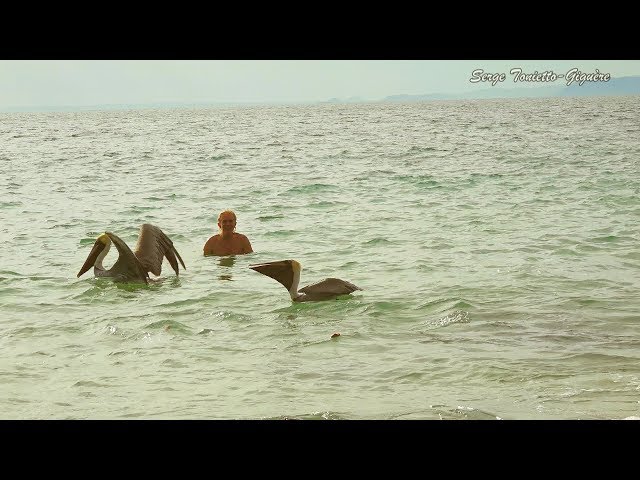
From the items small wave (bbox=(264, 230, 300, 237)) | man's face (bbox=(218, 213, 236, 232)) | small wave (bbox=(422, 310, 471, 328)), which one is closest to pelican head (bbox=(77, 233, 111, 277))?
man's face (bbox=(218, 213, 236, 232))

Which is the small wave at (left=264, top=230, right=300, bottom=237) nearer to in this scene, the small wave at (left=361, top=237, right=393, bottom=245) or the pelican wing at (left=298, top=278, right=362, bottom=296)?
the small wave at (left=361, top=237, right=393, bottom=245)

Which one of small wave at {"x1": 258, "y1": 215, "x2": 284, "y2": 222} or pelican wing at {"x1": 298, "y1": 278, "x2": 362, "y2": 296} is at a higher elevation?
pelican wing at {"x1": 298, "y1": 278, "x2": 362, "y2": 296}

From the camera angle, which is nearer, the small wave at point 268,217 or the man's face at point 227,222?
the man's face at point 227,222

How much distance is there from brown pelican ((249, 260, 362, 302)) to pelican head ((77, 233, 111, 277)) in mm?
2328

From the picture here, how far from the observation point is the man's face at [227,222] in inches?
464

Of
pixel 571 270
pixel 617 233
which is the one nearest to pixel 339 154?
pixel 617 233

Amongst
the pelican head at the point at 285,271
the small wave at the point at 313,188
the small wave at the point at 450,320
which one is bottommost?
the small wave at the point at 313,188

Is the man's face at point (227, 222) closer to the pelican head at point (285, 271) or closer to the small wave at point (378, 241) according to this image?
the small wave at point (378, 241)

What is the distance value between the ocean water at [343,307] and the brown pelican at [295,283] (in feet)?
0.44

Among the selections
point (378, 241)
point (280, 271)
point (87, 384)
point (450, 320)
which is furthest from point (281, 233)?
point (87, 384)

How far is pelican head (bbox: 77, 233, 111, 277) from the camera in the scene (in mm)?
10273

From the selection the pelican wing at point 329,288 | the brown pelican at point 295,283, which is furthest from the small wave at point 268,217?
the brown pelican at point 295,283

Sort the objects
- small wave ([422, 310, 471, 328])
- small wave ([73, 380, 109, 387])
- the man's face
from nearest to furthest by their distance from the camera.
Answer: small wave ([73, 380, 109, 387]), small wave ([422, 310, 471, 328]), the man's face

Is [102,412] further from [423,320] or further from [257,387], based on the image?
[423,320]
